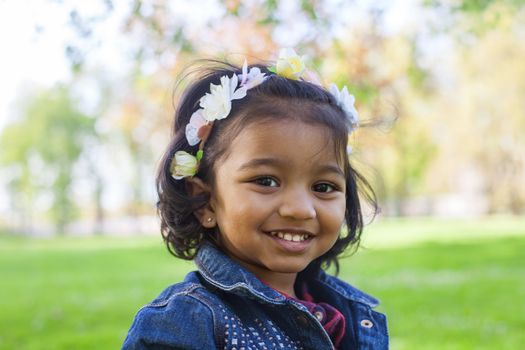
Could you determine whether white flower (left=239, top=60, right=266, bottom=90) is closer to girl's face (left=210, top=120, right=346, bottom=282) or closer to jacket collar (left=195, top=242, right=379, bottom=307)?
girl's face (left=210, top=120, right=346, bottom=282)

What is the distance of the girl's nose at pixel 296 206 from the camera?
2006 millimetres

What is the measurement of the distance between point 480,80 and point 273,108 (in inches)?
1056

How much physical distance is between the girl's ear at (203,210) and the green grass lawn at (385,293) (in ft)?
4.42

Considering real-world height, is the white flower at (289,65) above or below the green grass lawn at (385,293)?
above

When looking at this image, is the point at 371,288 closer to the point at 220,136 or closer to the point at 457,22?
the point at 457,22

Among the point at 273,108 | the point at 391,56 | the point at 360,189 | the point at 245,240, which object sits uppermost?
the point at 391,56

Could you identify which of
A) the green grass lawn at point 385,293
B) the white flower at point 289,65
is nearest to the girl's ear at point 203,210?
the white flower at point 289,65

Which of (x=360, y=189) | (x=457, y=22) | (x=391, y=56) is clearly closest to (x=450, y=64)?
(x=391, y=56)

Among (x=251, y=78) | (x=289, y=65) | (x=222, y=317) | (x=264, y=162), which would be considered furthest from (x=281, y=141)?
(x=222, y=317)

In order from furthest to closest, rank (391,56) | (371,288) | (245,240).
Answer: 1. (391,56)
2. (371,288)
3. (245,240)

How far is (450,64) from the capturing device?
27953 mm

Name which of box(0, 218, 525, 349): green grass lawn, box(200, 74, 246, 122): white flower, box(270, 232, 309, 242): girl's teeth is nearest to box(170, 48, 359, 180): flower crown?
box(200, 74, 246, 122): white flower

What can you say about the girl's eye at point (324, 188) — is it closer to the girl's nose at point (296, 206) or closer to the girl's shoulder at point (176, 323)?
the girl's nose at point (296, 206)

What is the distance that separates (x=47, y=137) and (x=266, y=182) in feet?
127
